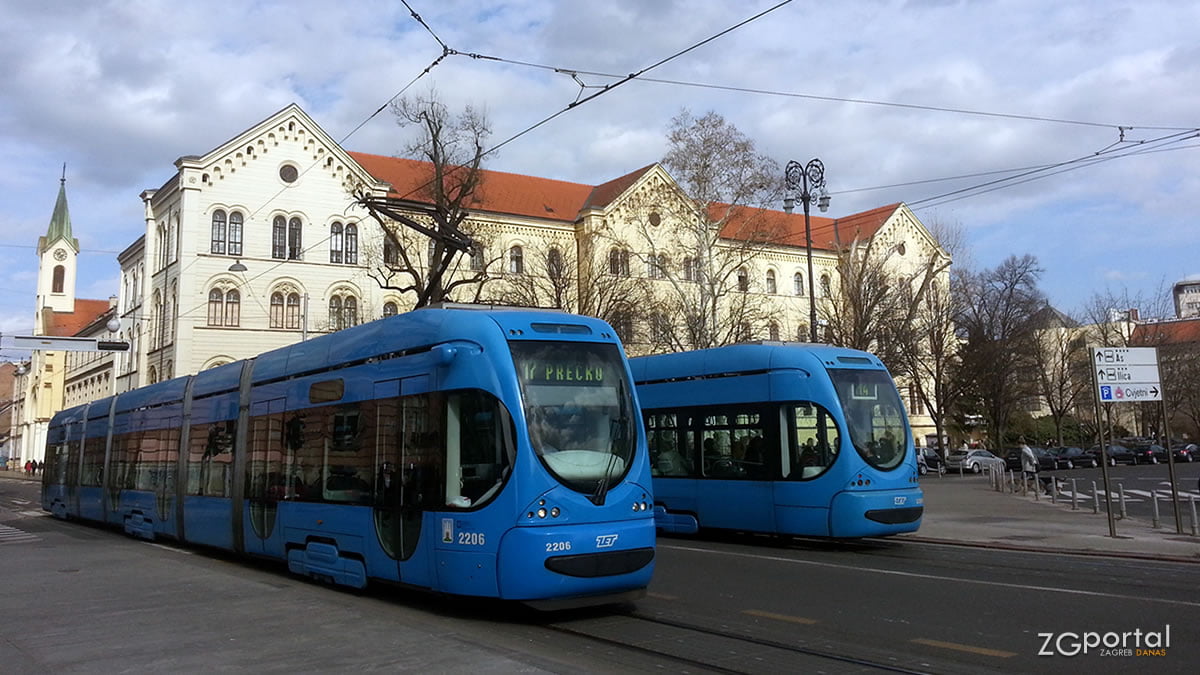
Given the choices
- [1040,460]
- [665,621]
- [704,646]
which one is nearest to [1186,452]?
[1040,460]

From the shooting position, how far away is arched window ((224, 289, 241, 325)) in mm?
45688

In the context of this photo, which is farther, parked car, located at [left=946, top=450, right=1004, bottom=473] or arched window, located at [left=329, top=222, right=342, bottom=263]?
parked car, located at [left=946, top=450, right=1004, bottom=473]

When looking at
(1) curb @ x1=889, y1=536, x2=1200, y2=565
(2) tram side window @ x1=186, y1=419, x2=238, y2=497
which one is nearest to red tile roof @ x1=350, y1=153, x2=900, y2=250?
(1) curb @ x1=889, y1=536, x2=1200, y2=565

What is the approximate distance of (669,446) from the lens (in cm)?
1780

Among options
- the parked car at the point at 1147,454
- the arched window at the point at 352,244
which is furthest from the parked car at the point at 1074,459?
the arched window at the point at 352,244

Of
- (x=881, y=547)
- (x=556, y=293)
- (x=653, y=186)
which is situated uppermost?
(x=653, y=186)

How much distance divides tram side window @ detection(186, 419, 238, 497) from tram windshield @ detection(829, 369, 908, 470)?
1013 cm

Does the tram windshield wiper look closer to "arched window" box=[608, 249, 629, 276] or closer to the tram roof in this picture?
the tram roof

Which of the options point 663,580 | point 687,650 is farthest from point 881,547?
point 687,650

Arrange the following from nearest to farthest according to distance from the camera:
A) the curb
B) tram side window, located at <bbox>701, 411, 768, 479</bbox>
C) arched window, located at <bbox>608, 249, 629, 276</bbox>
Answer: the curb < tram side window, located at <bbox>701, 411, 768, 479</bbox> < arched window, located at <bbox>608, 249, 629, 276</bbox>

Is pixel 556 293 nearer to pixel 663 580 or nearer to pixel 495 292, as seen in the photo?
pixel 495 292

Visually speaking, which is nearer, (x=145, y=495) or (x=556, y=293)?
(x=145, y=495)

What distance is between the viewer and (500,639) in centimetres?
820

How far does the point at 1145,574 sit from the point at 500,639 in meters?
9.21
